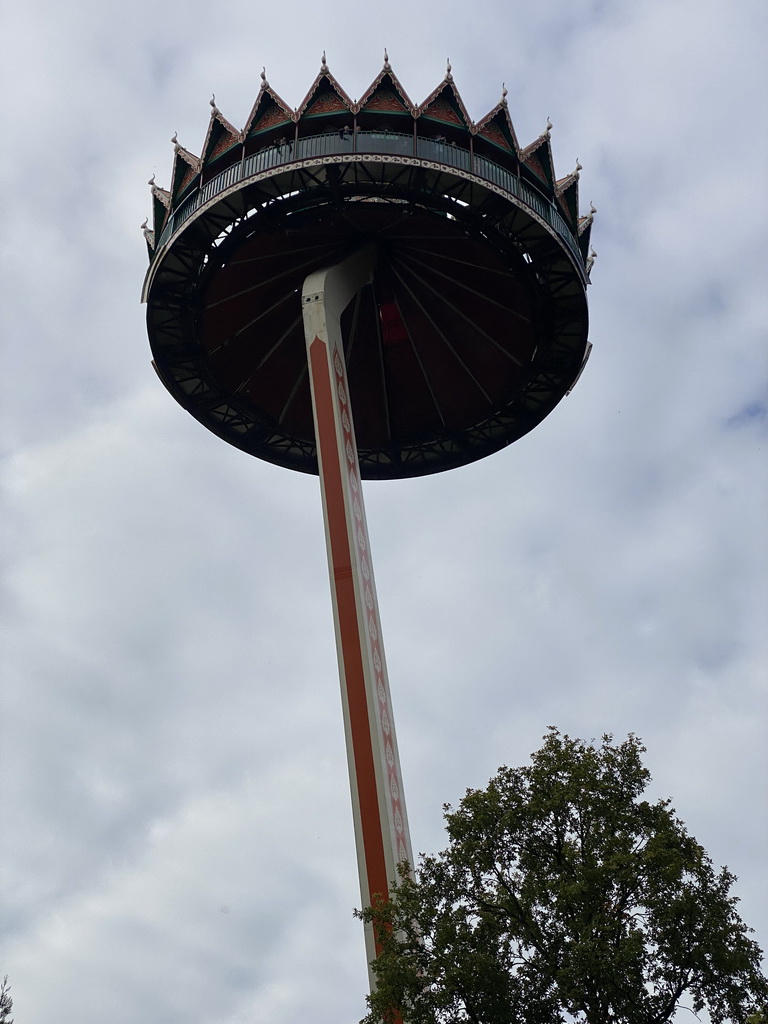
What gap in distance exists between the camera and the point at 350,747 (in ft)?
92.0

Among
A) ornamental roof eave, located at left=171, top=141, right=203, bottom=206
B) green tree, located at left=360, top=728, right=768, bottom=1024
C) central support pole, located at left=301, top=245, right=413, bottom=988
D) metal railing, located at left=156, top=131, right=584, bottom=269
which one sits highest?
ornamental roof eave, located at left=171, top=141, right=203, bottom=206

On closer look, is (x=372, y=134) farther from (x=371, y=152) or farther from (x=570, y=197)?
(x=570, y=197)

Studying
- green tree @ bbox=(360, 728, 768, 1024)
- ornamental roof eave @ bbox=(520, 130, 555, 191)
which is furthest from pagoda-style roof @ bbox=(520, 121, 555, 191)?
green tree @ bbox=(360, 728, 768, 1024)

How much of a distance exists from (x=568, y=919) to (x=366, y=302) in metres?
24.2

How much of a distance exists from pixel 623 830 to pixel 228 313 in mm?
22707

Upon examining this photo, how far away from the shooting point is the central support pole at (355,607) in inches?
1062

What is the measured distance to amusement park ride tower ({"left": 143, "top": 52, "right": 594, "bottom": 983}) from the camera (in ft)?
103

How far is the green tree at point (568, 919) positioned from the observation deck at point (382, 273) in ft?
59.4

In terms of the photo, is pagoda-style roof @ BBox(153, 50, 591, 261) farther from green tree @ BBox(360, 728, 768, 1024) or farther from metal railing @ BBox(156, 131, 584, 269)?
green tree @ BBox(360, 728, 768, 1024)

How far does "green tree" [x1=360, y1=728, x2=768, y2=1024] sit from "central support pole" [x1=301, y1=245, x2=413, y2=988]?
3.80 meters

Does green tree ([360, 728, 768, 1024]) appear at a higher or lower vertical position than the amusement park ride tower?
lower

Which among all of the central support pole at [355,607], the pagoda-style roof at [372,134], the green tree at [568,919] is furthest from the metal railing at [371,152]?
the green tree at [568,919]

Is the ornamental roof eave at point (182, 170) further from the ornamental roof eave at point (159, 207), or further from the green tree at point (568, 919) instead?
Answer: the green tree at point (568, 919)

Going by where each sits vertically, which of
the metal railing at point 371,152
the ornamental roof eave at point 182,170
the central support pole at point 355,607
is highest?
the ornamental roof eave at point 182,170
